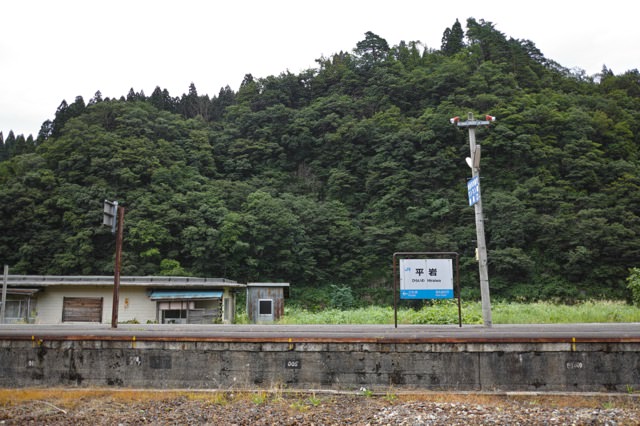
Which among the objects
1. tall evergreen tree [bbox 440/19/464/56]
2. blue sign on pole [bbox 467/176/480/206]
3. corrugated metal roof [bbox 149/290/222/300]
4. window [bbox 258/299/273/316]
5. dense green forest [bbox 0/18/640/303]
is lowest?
window [bbox 258/299/273/316]

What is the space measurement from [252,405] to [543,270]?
131 ft

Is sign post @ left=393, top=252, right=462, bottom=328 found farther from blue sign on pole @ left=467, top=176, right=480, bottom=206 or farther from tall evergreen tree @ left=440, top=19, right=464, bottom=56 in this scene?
tall evergreen tree @ left=440, top=19, right=464, bottom=56

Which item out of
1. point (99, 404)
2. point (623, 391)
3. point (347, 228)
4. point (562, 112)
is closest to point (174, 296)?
point (99, 404)

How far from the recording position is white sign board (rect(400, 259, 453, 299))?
12.2 m

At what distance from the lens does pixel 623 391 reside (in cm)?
809

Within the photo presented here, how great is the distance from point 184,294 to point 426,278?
1512cm

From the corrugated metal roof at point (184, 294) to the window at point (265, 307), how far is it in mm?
2191

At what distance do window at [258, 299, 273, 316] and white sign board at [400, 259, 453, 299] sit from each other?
1359 centimetres

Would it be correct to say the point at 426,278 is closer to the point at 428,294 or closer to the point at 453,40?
the point at 428,294

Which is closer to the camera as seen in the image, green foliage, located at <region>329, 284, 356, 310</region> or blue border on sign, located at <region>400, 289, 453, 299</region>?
blue border on sign, located at <region>400, 289, 453, 299</region>

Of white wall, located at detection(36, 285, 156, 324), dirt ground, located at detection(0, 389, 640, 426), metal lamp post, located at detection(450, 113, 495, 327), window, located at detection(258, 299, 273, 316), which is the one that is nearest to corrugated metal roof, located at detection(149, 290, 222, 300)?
white wall, located at detection(36, 285, 156, 324)

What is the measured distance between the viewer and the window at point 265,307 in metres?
24.6

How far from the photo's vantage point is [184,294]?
23.7 meters

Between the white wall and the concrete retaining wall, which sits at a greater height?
the white wall
